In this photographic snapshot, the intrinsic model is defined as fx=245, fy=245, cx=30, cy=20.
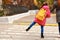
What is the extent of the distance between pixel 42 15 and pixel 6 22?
23.5 ft

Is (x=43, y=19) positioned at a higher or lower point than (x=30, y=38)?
higher

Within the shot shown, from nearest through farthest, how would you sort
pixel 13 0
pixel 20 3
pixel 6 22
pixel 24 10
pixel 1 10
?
pixel 6 22
pixel 1 10
pixel 24 10
pixel 13 0
pixel 20 3

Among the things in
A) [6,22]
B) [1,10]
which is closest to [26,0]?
[1,10]

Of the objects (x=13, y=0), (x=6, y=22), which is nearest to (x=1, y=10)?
(x=6, y=22)

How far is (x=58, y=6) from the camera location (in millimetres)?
9445

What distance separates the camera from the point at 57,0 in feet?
30.8

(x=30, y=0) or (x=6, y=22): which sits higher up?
(x=30, y=0)

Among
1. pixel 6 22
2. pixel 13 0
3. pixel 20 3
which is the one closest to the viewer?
pixel 6 22

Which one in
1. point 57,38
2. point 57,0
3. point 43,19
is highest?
point 57,0

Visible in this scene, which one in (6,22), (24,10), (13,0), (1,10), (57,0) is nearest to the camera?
(57,0)

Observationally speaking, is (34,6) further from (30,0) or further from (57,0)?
(57,0)

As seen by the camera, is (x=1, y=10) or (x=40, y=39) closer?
(x=40, y=39)

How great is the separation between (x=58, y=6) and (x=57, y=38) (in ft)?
4.20

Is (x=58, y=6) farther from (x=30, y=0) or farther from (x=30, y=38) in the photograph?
(x=30, y=0)
